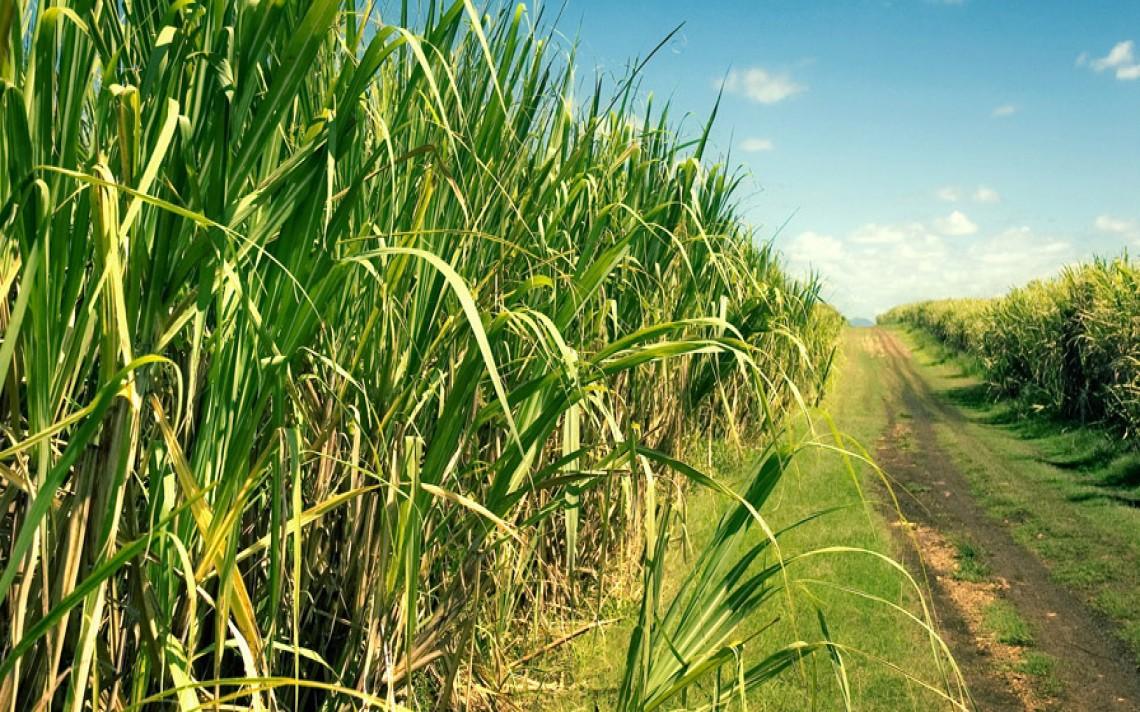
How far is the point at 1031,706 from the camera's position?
12.8 ft

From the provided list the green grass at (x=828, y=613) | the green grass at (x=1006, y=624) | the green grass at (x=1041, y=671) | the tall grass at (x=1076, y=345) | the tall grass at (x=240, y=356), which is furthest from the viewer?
the tall grass at (x=1076, y=345)

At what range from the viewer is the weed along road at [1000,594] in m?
4.12

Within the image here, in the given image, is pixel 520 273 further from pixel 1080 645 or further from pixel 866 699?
pixel 1080 645

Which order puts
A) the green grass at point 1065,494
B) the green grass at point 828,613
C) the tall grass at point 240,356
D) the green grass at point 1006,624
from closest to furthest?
the tall grass at point 240,356 < the green grass at point 828,613 < the green grass at point 1006,624 < the green grass at point 1065,494

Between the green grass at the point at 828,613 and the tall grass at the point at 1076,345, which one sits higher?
the tall grass at the point at 1076,345

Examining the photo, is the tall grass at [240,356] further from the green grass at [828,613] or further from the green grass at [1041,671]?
the green grass at [1041,671]

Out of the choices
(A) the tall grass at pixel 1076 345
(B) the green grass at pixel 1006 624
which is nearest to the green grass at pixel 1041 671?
(B) the green grass at pixel 1006 624

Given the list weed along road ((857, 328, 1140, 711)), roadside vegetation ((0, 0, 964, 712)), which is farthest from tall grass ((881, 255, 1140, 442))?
roadside vegetation ((0, 0, 964, 712))

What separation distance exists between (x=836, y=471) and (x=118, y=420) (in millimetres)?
8202

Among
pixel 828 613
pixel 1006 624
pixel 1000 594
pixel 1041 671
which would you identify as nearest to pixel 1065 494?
pixel 1000 594

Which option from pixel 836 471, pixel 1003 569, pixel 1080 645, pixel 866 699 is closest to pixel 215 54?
pixel 866 699

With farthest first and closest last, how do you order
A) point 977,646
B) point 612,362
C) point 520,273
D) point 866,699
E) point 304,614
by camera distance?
1. point 977,646
2. point 866,699
3. point 520,273
4. point 304,614
5. point 612,362

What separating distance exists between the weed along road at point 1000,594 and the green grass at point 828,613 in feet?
0.95

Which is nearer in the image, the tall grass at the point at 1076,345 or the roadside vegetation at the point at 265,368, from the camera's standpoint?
the roadside vegetation at the point at 265,368
